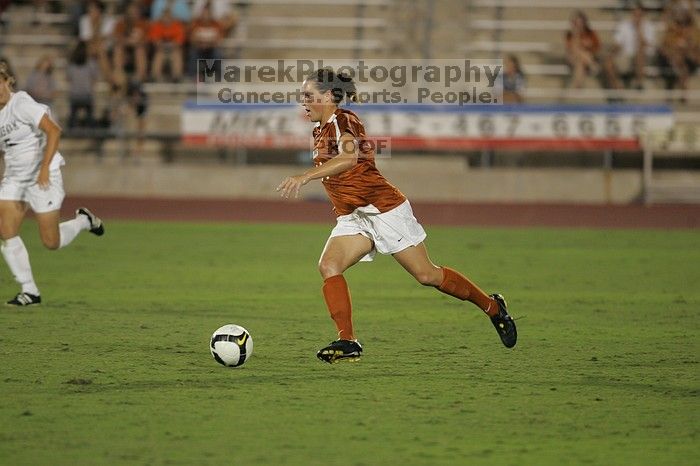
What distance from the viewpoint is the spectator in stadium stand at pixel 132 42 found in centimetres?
2319

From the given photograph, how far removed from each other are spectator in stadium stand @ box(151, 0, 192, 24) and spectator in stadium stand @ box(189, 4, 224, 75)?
0.63 m

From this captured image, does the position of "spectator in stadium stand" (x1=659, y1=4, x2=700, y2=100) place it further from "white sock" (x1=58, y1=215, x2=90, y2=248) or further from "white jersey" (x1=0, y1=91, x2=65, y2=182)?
"white jersey" (x1=0, y1=91, x2=65, y2=182)

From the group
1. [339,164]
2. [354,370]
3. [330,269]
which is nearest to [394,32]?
[330,269]

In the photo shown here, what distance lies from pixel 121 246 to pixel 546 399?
968 centimetres

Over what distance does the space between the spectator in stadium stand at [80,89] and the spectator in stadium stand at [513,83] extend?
24.3ft

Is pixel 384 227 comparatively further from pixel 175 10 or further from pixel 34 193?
pixel 175 10

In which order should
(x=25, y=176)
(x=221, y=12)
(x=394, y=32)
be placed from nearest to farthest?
1. (x=25, y=176)
2. (x=221, y=12)
3. (x=394, y=32)

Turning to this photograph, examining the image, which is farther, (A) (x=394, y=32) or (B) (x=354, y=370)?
(A) (x=394, y=32)

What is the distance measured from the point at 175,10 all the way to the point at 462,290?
54.7 feet

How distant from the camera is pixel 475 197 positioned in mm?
21812

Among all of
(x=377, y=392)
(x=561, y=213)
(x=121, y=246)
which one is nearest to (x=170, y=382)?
(x=377, y=392)

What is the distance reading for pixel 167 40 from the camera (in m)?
23.3

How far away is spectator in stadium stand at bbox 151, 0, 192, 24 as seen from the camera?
2377 cm

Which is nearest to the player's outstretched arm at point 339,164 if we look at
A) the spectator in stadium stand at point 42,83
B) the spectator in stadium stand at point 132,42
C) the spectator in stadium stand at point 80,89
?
the spectator in stadium stand at point 42,83
